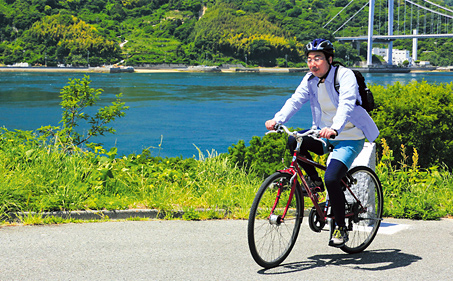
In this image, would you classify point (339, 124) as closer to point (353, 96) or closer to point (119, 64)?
point (353, 96)

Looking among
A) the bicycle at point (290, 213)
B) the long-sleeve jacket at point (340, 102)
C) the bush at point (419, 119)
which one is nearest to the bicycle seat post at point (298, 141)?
the bicycle at point (290, 213)

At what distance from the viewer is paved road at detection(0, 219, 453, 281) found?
3717 millimetres

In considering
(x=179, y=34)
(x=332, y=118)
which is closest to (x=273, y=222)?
(x=332, y=118)

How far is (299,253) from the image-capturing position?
4.27 m

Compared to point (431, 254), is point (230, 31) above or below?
above

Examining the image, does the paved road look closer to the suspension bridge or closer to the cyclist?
the cyclist

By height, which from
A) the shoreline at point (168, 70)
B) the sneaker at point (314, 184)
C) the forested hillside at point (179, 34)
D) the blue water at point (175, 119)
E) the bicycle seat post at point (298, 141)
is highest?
the forested hillside at point (179, 34)

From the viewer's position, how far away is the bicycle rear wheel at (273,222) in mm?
3695

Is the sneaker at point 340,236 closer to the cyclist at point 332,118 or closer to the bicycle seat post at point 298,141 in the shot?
the cyclist at point 332,118

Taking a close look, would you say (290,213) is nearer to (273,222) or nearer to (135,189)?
(273,222)

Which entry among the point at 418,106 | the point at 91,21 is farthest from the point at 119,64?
the point at 418,106

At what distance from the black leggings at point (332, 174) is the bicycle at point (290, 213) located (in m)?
0.06

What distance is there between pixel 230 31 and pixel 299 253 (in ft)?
539

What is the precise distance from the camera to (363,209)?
441 centimetres
